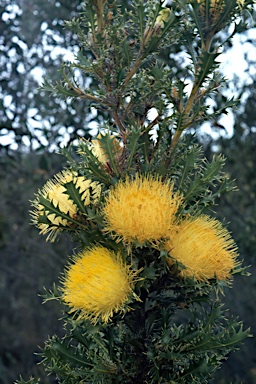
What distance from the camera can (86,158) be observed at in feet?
5.41

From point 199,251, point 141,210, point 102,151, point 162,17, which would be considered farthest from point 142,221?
point 162,17

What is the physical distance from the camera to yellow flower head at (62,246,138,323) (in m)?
1.53

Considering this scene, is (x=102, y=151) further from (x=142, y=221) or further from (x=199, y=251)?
(x=199, y=251)

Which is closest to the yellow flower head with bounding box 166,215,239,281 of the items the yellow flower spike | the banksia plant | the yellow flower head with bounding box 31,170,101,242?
the banksia plant

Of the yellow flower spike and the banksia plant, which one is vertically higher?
the yellow flower spike

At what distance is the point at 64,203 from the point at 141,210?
12.3 inches

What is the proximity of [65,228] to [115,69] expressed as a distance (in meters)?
0.55

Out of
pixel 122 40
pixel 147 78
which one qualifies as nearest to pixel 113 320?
pixel 147 78

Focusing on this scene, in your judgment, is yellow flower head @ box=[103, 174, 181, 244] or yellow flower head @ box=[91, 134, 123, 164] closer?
yellow flower head @ box=[103, 174, 181, 244]

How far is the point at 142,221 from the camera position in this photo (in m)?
1.54

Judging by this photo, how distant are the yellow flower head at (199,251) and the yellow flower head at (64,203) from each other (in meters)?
0.32

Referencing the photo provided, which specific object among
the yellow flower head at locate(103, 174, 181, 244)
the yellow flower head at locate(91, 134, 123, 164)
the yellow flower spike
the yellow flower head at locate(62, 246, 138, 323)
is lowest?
the yellow flower head at locate(62, 246, 138, 323)

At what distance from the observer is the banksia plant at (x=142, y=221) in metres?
1.57

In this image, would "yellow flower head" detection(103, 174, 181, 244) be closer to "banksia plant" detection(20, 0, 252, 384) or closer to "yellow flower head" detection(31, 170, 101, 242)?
"banksia plant" detection(20, 0, 252, 384)
